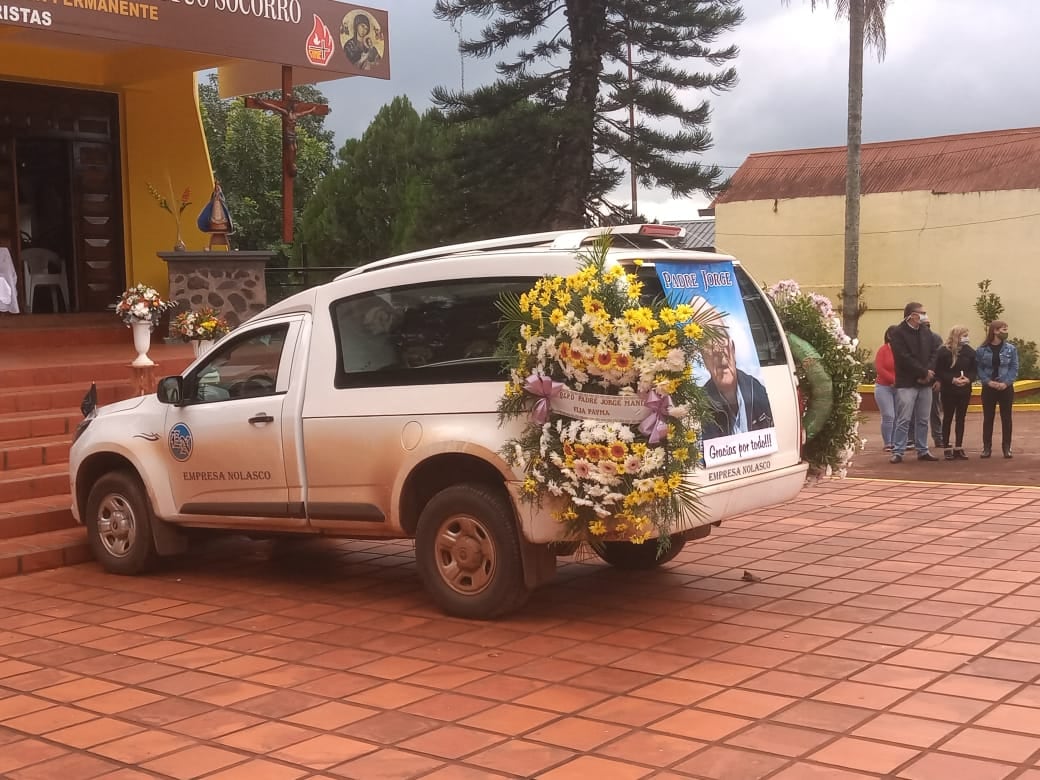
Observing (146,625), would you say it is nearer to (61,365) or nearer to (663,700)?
(663,700)

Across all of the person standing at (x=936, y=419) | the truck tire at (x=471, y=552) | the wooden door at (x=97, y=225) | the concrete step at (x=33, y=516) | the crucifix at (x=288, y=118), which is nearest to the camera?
the truck tire at (x=471, y=552)

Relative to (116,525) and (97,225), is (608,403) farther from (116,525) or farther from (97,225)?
(97,225)

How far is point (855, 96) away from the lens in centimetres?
2386

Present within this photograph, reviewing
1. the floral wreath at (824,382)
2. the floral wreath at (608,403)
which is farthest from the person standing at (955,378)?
the floral wreath at (608,403)

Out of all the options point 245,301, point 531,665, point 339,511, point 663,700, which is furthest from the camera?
point 245,301

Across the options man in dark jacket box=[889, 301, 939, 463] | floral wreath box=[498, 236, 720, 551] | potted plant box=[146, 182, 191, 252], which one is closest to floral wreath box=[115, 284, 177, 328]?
potted plant box=[146, 182, 191, 252]

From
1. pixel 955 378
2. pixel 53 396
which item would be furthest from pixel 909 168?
pixel 53 396

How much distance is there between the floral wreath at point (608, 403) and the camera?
5637 millimetres

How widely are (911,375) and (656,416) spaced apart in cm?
864

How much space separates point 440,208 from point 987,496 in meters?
18.5

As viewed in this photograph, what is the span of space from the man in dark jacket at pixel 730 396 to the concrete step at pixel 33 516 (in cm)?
512

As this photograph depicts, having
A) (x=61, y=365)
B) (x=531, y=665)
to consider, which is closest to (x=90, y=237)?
(x=61, y=365)

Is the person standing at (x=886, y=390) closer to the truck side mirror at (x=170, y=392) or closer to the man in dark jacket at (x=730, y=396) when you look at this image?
the man in dark jacket at (x=730, y=396)

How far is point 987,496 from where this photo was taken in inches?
407
